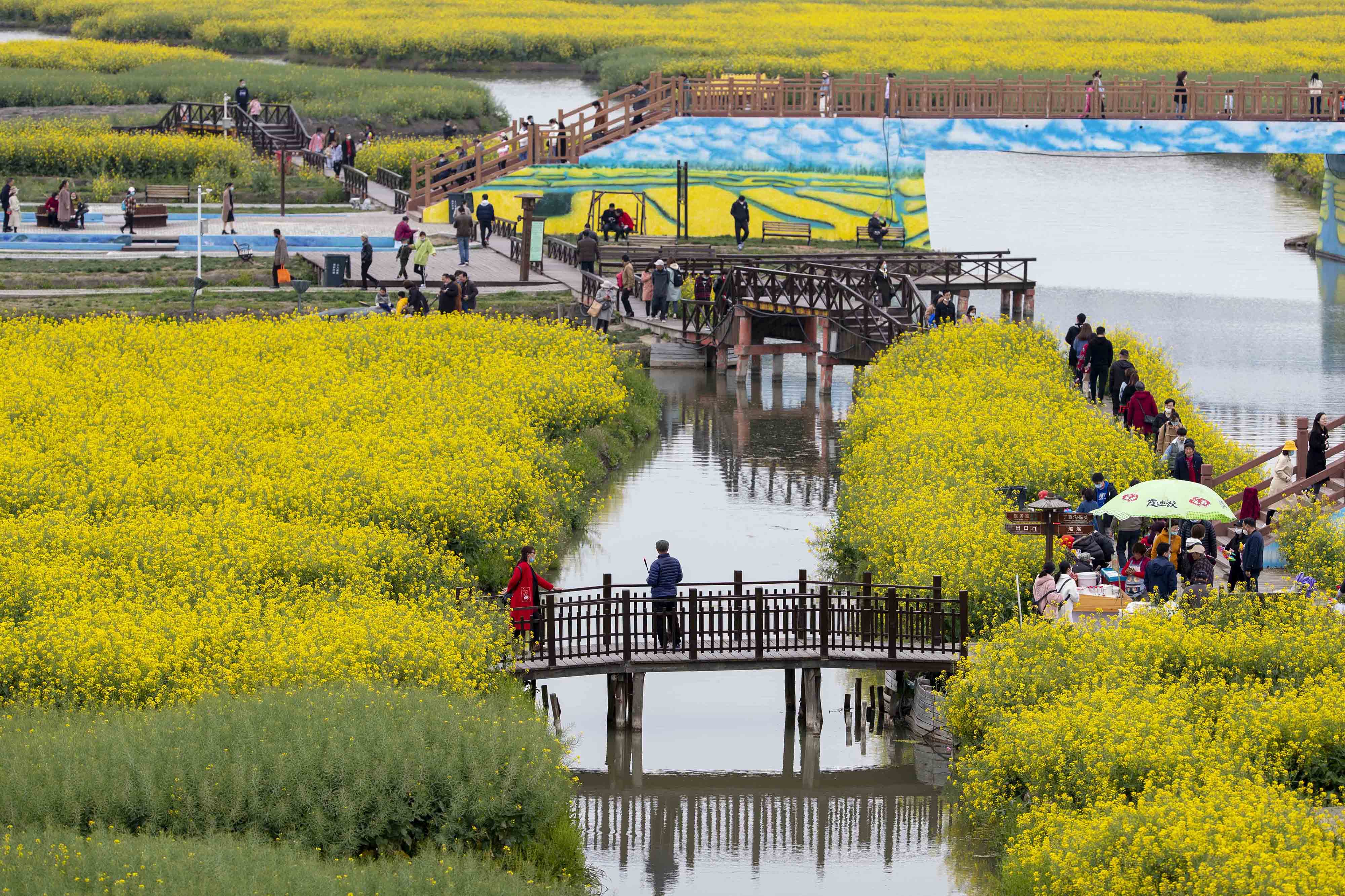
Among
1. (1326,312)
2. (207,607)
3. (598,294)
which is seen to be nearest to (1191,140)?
(1326,312)

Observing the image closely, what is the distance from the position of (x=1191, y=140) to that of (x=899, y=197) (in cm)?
876

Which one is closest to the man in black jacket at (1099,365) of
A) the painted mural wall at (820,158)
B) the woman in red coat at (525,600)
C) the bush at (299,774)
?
the woman in red coat at (525,600)

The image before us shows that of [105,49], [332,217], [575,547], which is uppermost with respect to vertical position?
[105,49]

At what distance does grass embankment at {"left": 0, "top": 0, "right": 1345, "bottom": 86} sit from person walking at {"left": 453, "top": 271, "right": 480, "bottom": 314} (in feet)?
130

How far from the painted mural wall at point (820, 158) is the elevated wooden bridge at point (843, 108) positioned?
0.34 metres

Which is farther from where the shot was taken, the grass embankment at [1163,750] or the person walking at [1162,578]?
the person walking at [1162,578]

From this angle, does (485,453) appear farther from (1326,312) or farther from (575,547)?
(1326,312)

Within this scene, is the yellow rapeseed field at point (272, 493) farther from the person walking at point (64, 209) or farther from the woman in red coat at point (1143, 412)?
the person walking at point (64, 209)

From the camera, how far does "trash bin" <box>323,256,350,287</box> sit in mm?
51094

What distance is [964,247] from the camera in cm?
7031

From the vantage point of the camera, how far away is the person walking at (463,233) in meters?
53.8

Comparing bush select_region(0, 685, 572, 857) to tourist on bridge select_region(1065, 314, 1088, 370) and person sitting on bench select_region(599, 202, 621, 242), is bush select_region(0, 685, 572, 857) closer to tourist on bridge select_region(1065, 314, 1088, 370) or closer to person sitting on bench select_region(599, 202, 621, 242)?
tourist on bridge select_region(1065, 314, 1088, 370)

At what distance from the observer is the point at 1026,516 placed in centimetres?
2509

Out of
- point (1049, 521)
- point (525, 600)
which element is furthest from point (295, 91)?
point (1049, 521)
